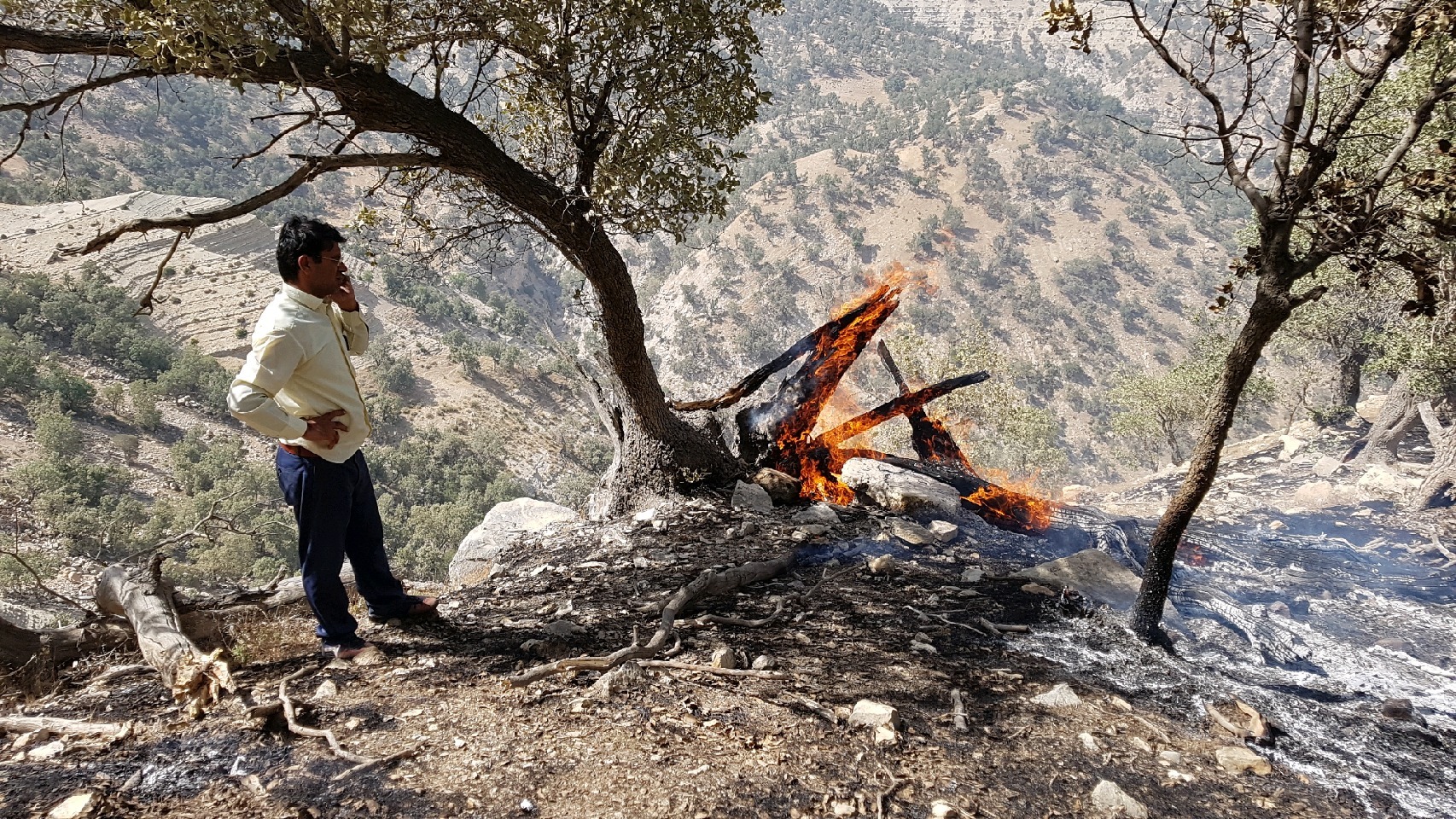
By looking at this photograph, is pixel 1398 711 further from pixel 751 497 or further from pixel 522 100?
pixel 522 100

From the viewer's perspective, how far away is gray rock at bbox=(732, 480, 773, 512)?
791 centimetres

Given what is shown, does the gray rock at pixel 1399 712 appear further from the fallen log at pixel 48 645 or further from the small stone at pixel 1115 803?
the fallen log at pixel 48 645

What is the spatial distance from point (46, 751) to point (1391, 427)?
2284 cm

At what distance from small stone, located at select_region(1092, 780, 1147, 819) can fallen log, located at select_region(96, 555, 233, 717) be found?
156 inches

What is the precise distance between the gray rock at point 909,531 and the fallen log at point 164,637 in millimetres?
5854

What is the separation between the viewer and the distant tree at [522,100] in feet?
13.6

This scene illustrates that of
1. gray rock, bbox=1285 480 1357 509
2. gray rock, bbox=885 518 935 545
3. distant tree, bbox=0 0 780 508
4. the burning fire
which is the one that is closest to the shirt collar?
distant tree, bbox=0 0 780 508

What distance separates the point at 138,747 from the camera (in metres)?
2.81

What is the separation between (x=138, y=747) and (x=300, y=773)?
0.78 meters

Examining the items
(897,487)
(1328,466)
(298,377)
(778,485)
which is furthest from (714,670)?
(1328,466)

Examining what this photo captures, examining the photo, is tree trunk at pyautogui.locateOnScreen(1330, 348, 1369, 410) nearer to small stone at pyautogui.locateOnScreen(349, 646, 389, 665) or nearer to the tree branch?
small stone at pyautogui.locateOnScreen(349, 646, 389, 665)

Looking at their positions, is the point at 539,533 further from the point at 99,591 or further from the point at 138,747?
the point at 138,747

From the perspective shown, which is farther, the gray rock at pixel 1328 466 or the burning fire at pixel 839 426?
the gray rock at pixel 1328 466

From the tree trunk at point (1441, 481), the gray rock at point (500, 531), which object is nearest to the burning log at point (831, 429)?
the gray rock at point (500, 531)
